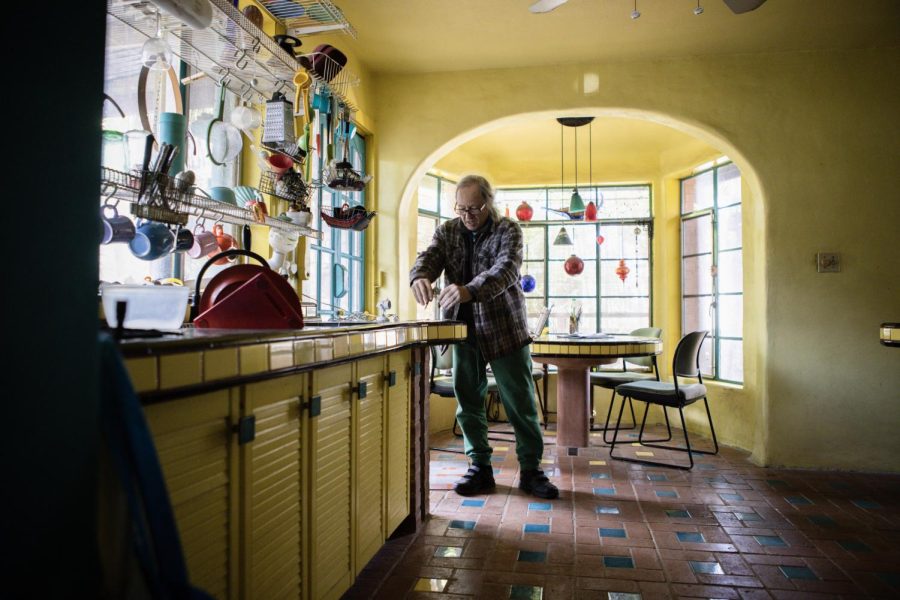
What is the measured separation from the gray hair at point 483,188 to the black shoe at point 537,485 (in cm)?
141

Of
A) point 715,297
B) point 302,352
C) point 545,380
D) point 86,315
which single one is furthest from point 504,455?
point 86,315

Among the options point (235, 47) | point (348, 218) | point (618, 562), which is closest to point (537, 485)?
point (618, 562)

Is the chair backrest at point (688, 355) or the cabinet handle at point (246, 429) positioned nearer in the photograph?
the cabinet handle at point (246, 429)

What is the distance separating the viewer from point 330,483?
67.7 inches

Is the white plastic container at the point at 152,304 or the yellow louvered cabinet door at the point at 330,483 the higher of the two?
the white plastic container at the point at 152,304

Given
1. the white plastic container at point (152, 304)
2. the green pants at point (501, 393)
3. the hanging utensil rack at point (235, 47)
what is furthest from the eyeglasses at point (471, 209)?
the white plastic container at point (152, 304)

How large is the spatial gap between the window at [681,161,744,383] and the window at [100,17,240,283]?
4152mm

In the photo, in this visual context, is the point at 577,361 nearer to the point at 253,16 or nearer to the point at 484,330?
the point at 484,330

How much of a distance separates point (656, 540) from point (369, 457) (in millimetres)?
1368

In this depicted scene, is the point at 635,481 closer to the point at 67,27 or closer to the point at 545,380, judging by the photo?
the point at 545,380

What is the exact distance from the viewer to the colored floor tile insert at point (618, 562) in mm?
2344

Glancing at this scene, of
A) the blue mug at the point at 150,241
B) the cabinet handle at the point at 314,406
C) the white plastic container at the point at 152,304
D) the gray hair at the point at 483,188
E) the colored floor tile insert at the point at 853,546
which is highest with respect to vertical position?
the gray hair at the point at 483,188

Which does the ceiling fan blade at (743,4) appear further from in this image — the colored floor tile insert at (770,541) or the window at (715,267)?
the window at (715,267)

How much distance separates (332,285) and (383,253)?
3.23 feet
